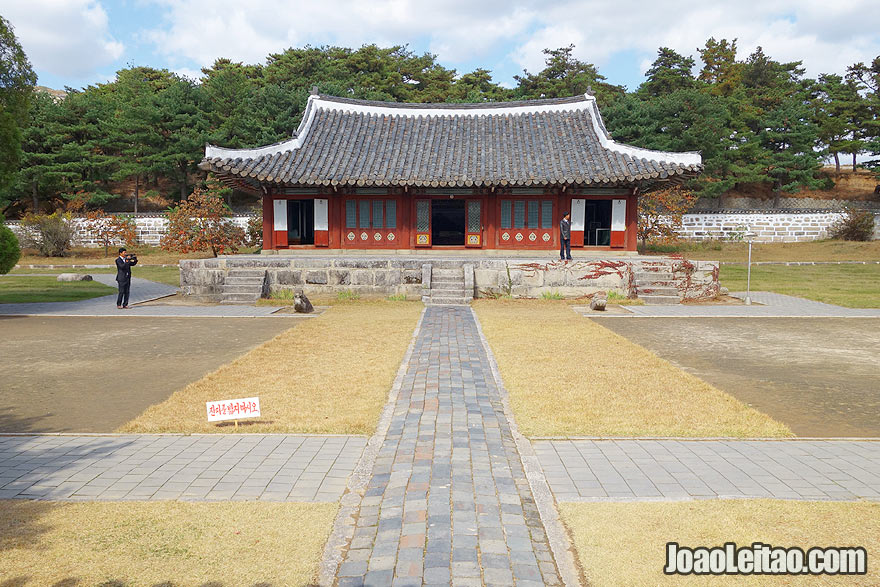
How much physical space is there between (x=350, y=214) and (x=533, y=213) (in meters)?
7.28

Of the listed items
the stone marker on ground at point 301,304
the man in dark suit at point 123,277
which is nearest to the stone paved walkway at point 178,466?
the stone marker on ground at point 301,304

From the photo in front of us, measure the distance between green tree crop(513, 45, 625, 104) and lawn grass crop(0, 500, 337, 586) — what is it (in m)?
46.2

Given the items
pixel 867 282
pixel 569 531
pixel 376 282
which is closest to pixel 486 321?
pixel 376 282

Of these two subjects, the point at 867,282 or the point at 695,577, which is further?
the point at 867,282

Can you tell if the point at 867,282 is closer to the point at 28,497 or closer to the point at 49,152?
the point at 28,497

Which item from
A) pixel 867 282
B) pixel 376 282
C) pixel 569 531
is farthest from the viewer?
pixel 867 282

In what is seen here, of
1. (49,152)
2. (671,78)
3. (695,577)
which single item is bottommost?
(695,577)

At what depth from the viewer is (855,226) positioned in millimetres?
35531

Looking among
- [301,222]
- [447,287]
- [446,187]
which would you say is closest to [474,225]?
[446,187]

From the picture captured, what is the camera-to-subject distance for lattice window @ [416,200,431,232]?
22766 millimetres

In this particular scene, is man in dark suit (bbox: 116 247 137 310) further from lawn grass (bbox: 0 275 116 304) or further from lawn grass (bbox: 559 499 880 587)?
lawn grass (bbox: 559 499 880 587)

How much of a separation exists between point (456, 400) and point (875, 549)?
394cm

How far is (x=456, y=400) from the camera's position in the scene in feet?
21.5

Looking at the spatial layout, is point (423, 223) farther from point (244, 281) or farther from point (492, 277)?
point (244, 281)
